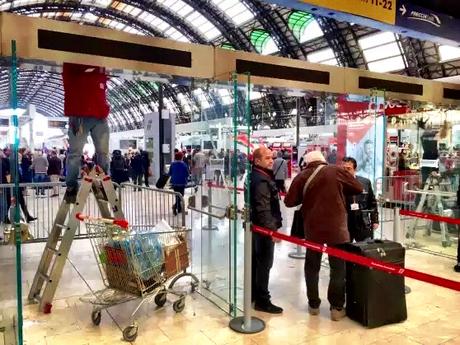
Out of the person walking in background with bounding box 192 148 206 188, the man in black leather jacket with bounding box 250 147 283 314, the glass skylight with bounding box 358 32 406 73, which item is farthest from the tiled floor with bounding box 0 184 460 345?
the glass skylight with bounding box 358 32 406 73

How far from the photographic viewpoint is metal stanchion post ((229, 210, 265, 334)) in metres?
3.26

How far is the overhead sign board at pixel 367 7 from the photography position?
408 centimetres

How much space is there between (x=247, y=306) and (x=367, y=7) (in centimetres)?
321

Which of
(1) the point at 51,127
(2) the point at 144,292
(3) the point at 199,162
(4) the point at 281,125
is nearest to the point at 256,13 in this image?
(4) the point at 281,125

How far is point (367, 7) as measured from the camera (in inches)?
173

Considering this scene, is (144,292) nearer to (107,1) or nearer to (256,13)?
(256,13)

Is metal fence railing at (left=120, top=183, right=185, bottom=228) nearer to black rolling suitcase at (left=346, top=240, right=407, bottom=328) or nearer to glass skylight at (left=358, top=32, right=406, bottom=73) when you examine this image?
black rolling suitcase at (left=346, top=240, right=407, bottom=328)

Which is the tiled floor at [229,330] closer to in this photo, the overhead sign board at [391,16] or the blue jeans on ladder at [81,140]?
the blue jeans on ladder at [81,140]

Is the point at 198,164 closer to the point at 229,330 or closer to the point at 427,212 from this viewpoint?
the point at 229,330

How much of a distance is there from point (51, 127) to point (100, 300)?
84.6 feet

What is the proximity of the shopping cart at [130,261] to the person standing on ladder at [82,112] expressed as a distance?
0.69 m

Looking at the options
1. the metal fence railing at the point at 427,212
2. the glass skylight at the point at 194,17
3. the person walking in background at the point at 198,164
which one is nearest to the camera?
the person walking in background at the point at 198,164

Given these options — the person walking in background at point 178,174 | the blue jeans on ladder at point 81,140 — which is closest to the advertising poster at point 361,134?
the blue jeans on ladder at point 81,140

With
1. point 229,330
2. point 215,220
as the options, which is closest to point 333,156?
point 215,220
